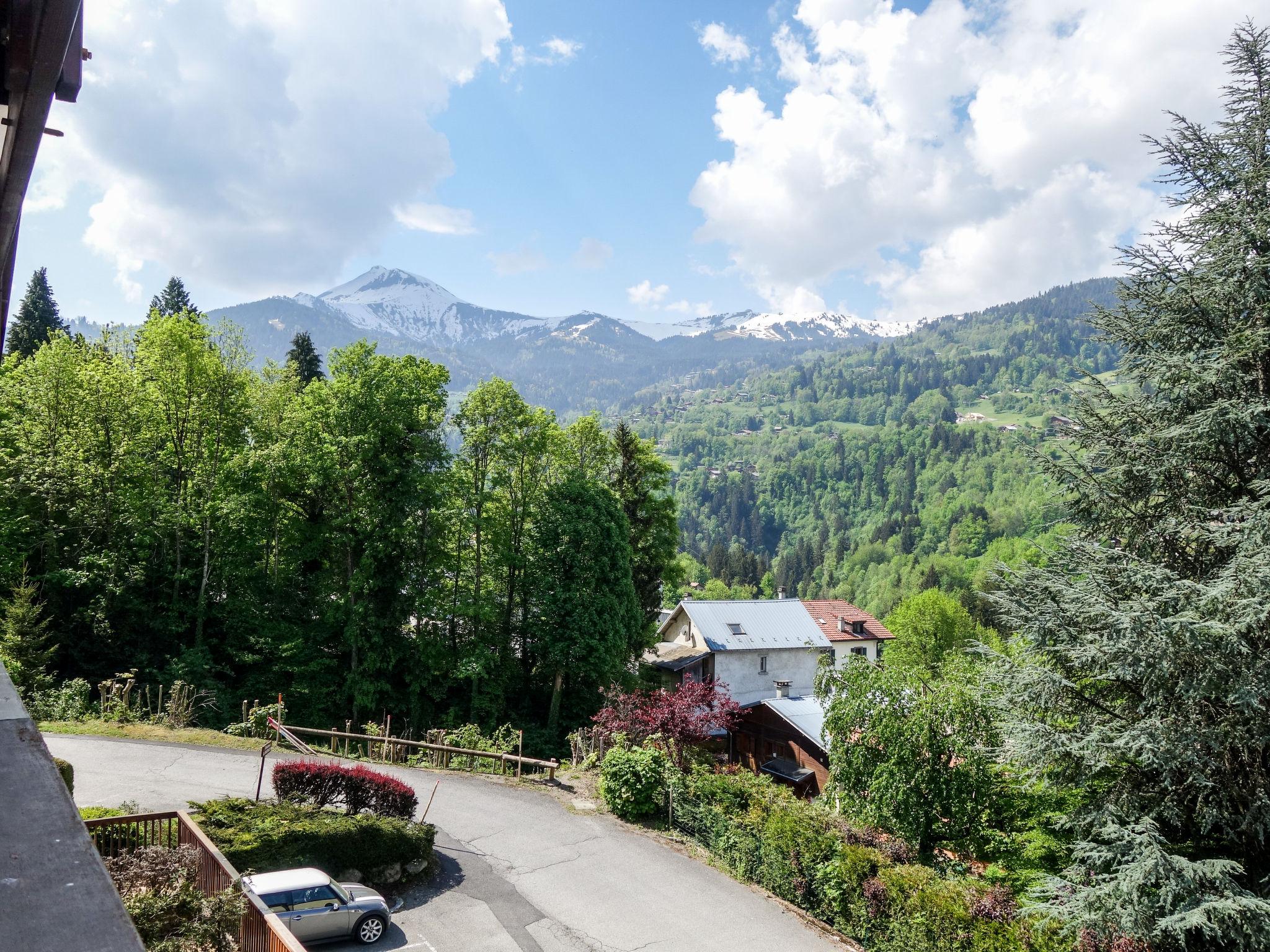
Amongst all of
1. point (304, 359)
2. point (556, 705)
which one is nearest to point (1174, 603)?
point (556, 705)

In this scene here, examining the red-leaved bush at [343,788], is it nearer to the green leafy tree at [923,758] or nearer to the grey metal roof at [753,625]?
the green leafy tree at [923,758]

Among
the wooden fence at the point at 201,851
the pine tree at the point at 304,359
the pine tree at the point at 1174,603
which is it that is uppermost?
the pine tree at the point at 304,359

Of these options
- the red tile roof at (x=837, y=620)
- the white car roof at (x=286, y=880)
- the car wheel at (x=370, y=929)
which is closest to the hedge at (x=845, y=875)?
the car wheel at (x=370, y=929)

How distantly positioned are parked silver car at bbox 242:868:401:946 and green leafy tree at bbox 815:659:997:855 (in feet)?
34.3

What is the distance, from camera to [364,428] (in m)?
30.0

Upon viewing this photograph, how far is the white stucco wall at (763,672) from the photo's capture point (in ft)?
145

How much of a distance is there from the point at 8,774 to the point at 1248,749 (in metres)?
14.9

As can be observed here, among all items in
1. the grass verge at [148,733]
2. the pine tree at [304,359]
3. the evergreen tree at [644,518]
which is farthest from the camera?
the pine tree at [304,359]

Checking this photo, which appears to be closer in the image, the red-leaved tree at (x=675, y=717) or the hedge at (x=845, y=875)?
the hedge at (x=845, y=875)

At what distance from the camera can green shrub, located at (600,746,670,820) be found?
66.9 ft

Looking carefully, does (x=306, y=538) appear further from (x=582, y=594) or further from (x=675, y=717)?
(x=675, y=717)

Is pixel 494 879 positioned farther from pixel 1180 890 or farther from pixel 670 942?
pixel 1180 890

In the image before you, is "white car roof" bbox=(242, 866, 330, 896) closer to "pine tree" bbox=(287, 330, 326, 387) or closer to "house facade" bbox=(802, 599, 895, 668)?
"pine tree" bbox=(287, 330, 326, 387)

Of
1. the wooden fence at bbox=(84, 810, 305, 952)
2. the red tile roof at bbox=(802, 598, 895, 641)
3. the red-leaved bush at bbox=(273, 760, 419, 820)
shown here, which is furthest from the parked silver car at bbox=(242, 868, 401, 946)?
the red tile roof at bbox=(802, 598, 895, 641)
